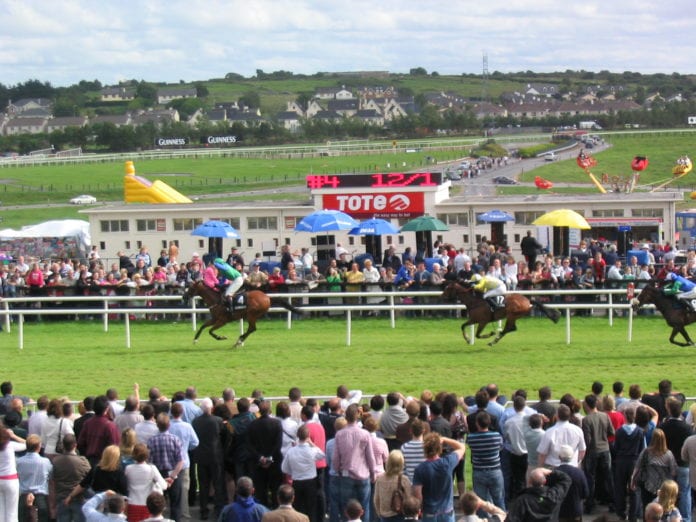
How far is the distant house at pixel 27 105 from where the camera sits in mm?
171000

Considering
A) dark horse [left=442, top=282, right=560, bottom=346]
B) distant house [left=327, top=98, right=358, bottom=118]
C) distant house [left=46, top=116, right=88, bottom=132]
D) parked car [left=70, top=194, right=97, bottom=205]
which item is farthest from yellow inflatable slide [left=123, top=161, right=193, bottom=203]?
distant house [left=327, top=98, right=358, bottom=118]

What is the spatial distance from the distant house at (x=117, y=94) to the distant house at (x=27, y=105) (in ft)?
31.3

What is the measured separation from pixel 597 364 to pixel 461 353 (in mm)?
1774

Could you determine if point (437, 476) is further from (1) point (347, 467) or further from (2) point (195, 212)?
(2) point (195, 212)

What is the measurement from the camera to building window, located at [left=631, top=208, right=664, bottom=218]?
25.1 meters

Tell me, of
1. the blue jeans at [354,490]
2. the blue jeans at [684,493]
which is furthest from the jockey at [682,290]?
the blue jeans at [354,490]

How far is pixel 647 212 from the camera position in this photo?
25.1m

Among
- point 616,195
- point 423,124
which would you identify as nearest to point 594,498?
point 616,195

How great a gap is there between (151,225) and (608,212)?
9793 mm

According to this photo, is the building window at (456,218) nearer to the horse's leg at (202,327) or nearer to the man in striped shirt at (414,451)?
the horse's leg at (202,327)

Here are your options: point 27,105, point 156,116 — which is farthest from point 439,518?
point 27,105

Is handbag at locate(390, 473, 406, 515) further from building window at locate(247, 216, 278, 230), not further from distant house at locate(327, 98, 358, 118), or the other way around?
distant house at locate(327, 98, 358, 118)

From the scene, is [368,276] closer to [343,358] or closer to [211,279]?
[211,279]

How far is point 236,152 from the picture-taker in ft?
294
